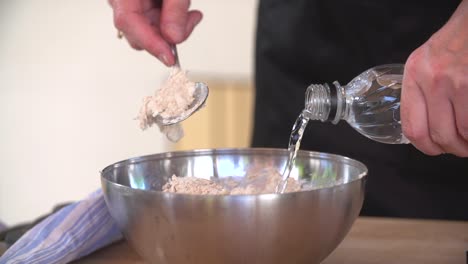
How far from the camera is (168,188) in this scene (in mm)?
688

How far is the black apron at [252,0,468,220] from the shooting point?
1.08 m

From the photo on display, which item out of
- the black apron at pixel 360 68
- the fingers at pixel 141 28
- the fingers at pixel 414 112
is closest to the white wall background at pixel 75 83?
the black apron at pixel 360 68

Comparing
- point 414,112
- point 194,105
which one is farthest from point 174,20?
point 414,112

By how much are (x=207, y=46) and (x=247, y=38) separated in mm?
161

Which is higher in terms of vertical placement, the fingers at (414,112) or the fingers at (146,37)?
the fingers at (146,37)

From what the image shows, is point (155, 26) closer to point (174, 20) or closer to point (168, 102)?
point (174, 20)

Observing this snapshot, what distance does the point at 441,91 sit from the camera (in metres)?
0.56

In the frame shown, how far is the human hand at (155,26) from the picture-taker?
84 centimetres

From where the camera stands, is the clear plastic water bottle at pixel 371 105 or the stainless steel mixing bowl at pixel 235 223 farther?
the clear plastic water bottle at pixel 371 105

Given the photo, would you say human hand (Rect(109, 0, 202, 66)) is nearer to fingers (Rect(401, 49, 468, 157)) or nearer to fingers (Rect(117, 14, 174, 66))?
fingers (Rect(117, 14, 174, 66))

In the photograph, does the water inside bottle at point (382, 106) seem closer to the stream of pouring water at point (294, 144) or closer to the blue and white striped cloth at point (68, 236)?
the stream of pouring water at point (294, 144)

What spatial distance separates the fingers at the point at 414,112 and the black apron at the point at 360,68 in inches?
19.7

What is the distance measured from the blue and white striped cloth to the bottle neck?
1.04ft

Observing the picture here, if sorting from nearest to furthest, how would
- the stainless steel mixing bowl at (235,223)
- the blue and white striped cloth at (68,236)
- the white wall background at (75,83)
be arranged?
the stainless steel mixing bowl at (235,223) < the blue and white striped cloth at (68,236) < the white wall background at (75,83)
